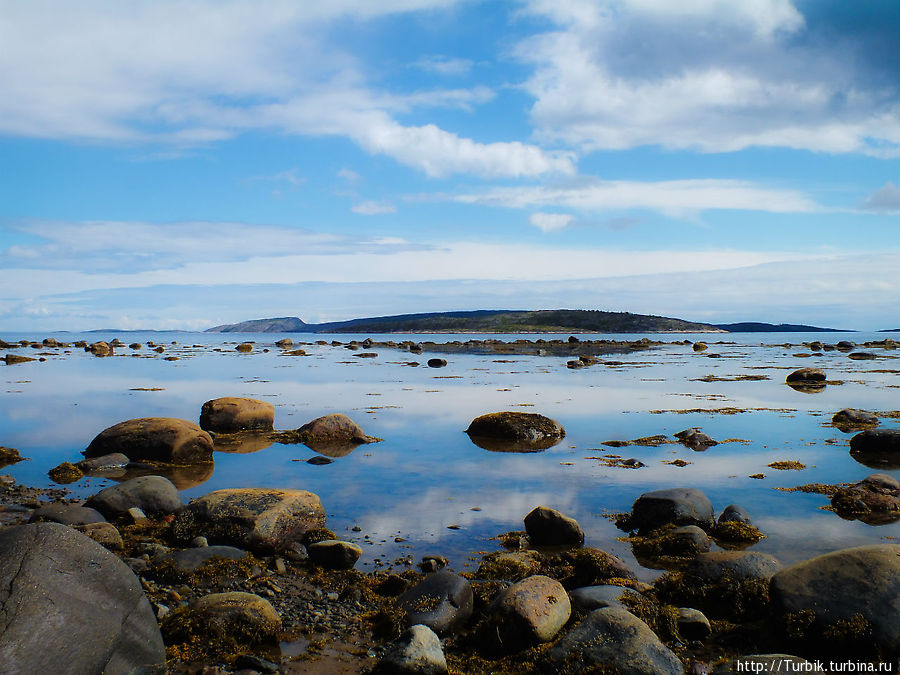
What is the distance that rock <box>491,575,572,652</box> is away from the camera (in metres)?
7.35

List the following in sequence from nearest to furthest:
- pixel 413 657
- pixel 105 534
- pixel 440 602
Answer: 1. pixel 413 657
2. pixel 440 602
3. pixel 105 534

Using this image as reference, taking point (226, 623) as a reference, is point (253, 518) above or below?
above

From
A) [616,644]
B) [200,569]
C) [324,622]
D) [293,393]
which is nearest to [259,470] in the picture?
[200,569]

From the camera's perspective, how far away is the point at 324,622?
313 inches

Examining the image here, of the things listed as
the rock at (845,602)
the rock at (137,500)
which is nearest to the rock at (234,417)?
the rock at (137,500)

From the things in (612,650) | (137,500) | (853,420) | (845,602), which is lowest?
(853,420)

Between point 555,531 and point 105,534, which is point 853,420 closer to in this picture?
point 555,531

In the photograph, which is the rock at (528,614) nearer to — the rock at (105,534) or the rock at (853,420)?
the rock at (105,534)

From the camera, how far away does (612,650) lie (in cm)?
667

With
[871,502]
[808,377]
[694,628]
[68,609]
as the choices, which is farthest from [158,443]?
[808,377]

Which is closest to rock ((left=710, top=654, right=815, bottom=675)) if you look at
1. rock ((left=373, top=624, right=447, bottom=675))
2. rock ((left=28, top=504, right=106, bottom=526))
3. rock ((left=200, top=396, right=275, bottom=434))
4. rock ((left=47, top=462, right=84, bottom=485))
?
rock ((left=373, top=624, right=447, bottom=675))

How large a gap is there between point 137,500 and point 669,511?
9.97 meters

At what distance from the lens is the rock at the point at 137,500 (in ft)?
40.0

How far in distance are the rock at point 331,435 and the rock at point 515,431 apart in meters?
3.44
